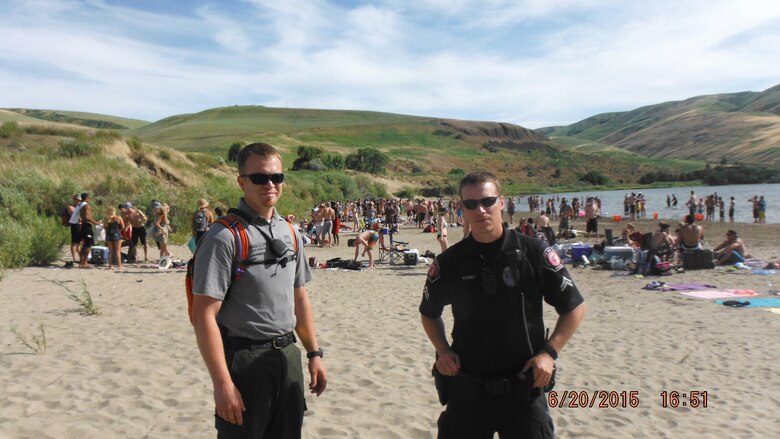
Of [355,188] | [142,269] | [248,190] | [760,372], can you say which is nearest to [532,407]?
[248,190]

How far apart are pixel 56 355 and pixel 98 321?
5.64ft

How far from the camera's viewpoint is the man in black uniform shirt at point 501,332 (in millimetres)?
2369

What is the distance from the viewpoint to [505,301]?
2.39 meters

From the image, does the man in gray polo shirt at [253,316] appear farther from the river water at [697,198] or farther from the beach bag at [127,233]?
the river water at [697,198]

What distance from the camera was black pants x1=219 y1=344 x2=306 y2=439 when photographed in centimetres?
238

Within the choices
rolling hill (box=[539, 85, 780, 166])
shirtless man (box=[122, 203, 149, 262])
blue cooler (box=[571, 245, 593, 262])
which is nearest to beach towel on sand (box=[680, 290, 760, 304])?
blue cooler (box=[571, 245, 593, 262])

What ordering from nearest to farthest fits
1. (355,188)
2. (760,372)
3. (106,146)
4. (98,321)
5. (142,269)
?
(760,372), (98,321), (142,269), (106,146), (355,188)

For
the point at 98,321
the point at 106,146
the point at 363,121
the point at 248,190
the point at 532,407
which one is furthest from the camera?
the point at 363,121

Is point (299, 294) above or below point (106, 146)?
below

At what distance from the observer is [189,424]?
4.35 m

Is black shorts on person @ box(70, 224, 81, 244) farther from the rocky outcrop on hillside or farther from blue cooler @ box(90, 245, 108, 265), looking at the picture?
the rocky outcrop on hillside

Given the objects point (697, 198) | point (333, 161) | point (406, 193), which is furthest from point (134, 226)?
point (333, 161)

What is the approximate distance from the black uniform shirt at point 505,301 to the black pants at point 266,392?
765mm

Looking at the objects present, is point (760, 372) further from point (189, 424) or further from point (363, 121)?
point (363, 121)
